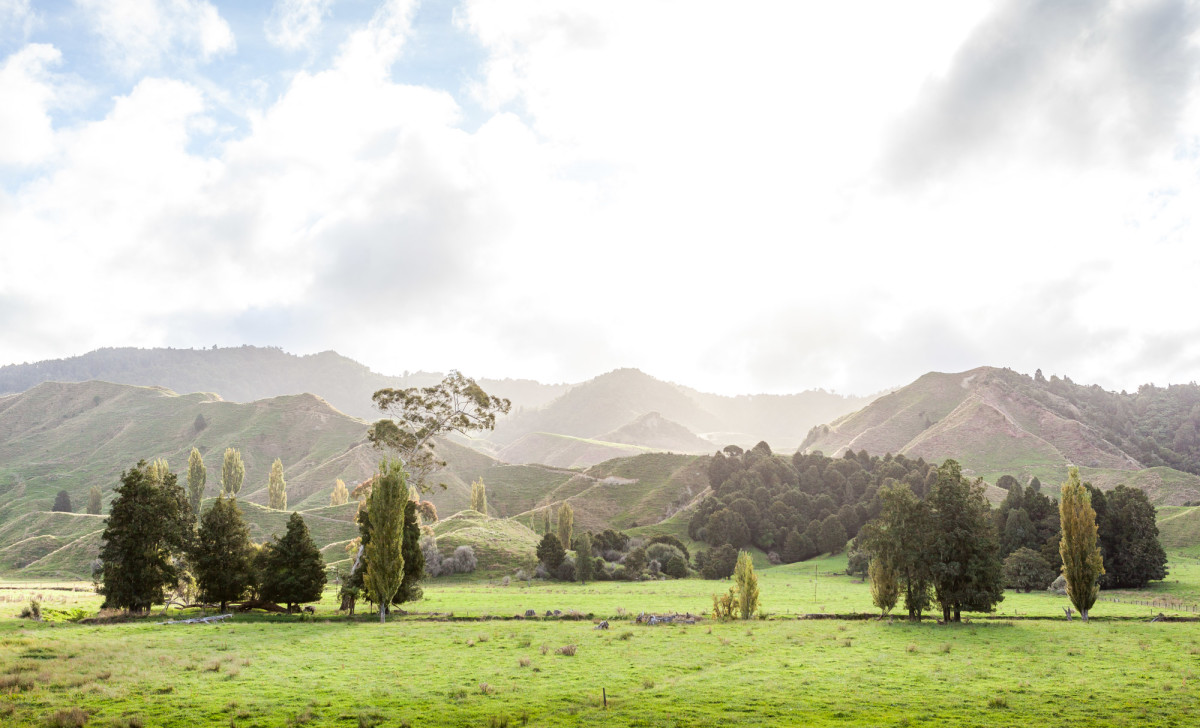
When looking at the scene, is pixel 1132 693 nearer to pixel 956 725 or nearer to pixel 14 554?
pixel 956 725

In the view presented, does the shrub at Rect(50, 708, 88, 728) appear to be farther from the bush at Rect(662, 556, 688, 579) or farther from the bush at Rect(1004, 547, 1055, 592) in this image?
the bush at Rect(1004, 547, 1055, 592)

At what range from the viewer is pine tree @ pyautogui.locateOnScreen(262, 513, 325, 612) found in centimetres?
4900

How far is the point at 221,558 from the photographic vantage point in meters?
48.2

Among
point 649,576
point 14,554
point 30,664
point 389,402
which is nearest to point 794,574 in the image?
point 649,576

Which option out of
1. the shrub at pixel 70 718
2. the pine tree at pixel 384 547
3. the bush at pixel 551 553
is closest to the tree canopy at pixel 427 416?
the pine tree at pixel 384 547

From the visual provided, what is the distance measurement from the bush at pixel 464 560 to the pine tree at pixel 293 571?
122 ft

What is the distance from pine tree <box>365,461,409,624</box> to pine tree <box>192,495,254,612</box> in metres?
9.67

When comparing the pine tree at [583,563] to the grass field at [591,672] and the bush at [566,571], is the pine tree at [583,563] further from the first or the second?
the grass field at [591,672]

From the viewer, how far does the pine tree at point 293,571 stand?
49000 millimetres

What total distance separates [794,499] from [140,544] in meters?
112

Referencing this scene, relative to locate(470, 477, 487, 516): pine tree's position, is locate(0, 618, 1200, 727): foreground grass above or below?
below

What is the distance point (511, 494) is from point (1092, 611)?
151975mm

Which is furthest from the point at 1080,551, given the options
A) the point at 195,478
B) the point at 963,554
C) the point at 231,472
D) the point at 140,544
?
the point at 231,472

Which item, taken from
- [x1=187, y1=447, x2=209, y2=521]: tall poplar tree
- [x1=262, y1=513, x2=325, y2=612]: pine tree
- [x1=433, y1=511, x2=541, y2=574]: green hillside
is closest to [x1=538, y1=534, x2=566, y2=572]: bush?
[x1=433, y1=511, x2=541, y2=574]: green hillside
